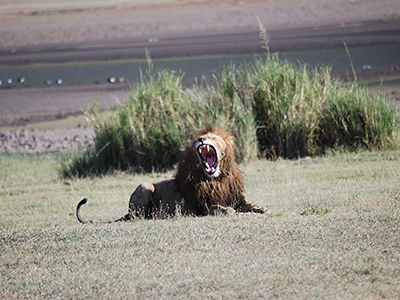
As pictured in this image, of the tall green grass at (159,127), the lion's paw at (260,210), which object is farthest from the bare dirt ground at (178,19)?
the lion's paw at (260,210)

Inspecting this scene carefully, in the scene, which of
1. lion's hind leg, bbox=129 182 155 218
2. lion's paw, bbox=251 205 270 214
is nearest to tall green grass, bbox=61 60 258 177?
lion's hind leg, bbox=129 182 155 218

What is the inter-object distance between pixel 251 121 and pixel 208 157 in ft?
16.8

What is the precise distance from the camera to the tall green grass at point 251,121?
12.1 m

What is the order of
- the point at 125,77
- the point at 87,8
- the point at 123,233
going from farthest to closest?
the point at 87,8 < the point at 125,77 < the point at 123,233

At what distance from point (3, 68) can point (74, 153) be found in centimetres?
1343

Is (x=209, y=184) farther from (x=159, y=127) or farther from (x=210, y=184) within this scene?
(x=159, y=127)

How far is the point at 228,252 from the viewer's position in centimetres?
568

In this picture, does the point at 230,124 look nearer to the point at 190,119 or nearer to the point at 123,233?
the point at 190,119

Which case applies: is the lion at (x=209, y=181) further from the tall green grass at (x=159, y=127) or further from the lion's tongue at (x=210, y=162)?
the tall green grass at (x=159, y=127)

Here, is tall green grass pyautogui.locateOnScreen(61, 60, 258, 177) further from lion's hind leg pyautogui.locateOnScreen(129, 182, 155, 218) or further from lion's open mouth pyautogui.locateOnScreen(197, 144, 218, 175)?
lion's open mouth pyautogui.locateOnScreen(197, 144, 218, 175)

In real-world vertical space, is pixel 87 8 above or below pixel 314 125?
above

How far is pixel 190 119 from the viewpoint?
12.4 m

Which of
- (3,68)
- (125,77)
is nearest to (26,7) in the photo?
(3,68)

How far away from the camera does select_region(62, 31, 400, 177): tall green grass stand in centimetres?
1214
